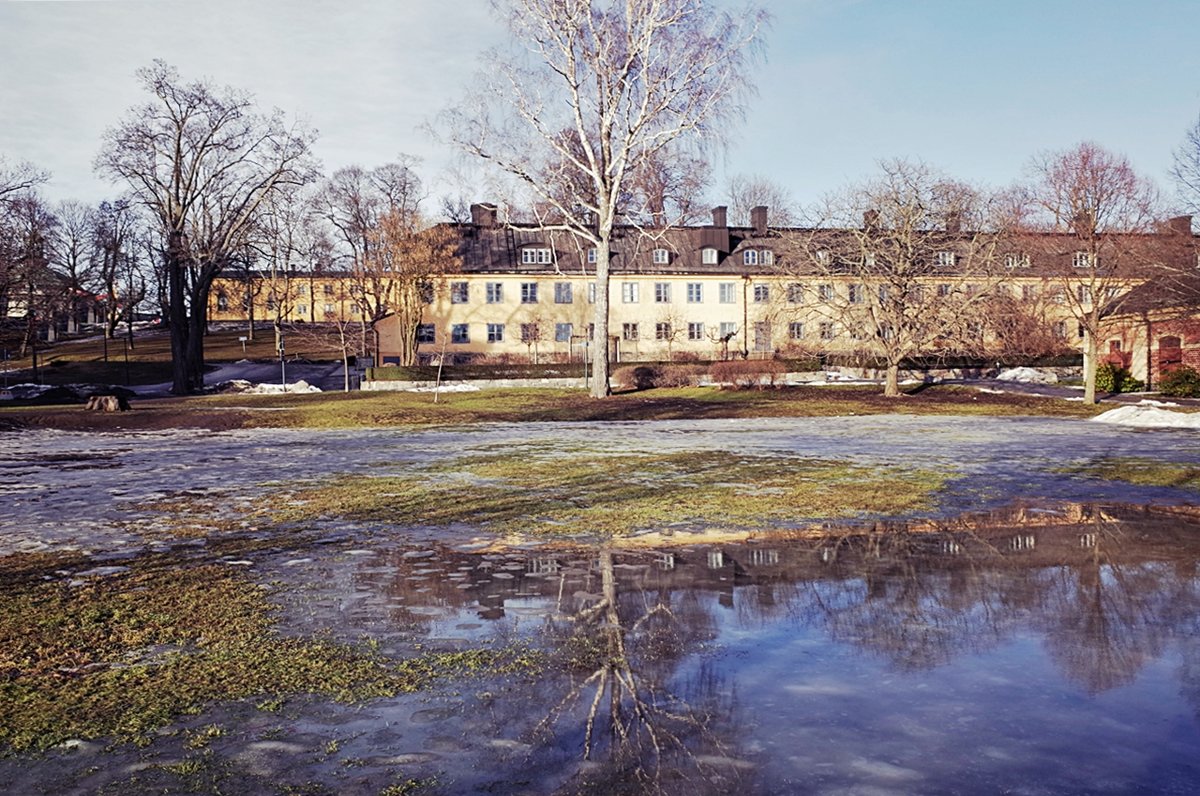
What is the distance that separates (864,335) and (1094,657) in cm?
3217

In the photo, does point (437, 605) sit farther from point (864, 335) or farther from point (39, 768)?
point (864, 335)

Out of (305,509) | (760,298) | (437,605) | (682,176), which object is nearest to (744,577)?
(437,605)

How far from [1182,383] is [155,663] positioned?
37.9m

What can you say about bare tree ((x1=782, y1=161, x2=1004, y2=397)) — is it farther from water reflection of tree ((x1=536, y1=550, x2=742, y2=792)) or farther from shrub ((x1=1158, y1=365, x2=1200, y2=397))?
water reflection of tree ((x1=536, y1=550, x2=742, y2=792))

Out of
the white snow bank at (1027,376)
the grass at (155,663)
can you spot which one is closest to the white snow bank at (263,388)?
the white snow bank at (1027,376)

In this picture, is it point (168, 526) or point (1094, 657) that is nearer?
point (1094, 657)

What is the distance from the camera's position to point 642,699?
16.5 feet

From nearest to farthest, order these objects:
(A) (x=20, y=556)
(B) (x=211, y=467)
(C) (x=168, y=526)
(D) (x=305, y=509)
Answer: (A) (x=20, y=556)
(C) (x=168, y=526)
(D) (x=305, y=509)
(B) (x=211, y=467)

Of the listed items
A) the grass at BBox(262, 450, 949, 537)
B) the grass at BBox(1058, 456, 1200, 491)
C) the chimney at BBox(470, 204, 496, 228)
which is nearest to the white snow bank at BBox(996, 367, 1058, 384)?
the grass at BBox(1058, 456, 1200, 491)

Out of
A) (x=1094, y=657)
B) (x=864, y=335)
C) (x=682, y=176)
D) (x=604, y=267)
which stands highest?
(x=682, y=176)

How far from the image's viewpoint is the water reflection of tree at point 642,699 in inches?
165

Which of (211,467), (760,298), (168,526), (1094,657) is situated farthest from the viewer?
(760,298)

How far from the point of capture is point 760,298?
66.1m

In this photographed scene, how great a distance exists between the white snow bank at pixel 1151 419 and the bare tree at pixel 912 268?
1018 cm
